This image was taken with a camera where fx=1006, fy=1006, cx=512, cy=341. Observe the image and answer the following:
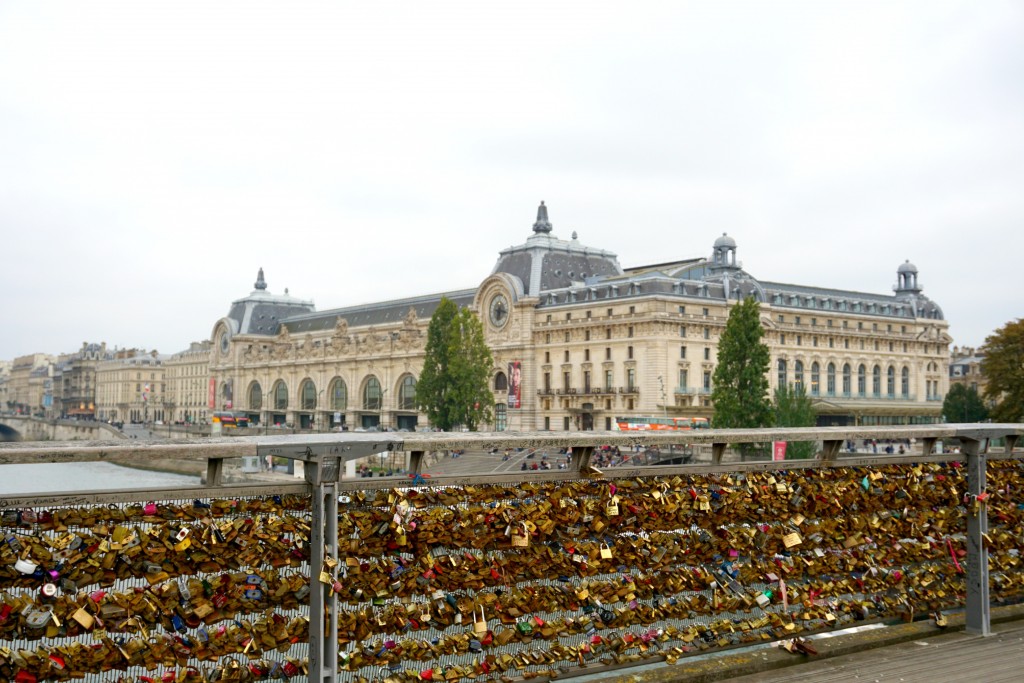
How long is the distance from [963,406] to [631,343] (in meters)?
32.6

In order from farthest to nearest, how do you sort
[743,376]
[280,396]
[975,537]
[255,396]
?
[255,396]
[280,396]
[743,376]
[975,537]

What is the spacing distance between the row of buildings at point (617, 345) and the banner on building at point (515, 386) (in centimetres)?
17

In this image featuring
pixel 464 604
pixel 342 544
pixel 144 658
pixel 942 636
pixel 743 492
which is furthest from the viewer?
pixel 942 636

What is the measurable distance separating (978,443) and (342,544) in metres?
6.63

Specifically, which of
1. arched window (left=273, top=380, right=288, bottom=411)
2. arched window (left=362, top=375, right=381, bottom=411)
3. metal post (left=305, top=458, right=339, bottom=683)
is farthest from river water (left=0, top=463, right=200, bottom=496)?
metal post (left=305, top=458, right=339, bottom=683)

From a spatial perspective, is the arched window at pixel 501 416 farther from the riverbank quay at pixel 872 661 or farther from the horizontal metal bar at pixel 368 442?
the horizontal metal bar at pixel 368 442

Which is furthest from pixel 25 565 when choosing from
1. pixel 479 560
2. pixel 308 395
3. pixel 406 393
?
pixel 308 395

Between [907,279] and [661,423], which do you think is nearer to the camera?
[661,423]

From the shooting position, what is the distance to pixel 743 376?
6116cm

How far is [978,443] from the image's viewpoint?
1004cm

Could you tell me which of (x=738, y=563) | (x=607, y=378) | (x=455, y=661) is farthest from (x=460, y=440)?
(x=607, y=378)

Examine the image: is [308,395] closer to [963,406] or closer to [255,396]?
[255,396]

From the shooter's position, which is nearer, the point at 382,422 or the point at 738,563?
the point at 738,563

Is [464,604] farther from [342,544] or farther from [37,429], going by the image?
[37,429]
